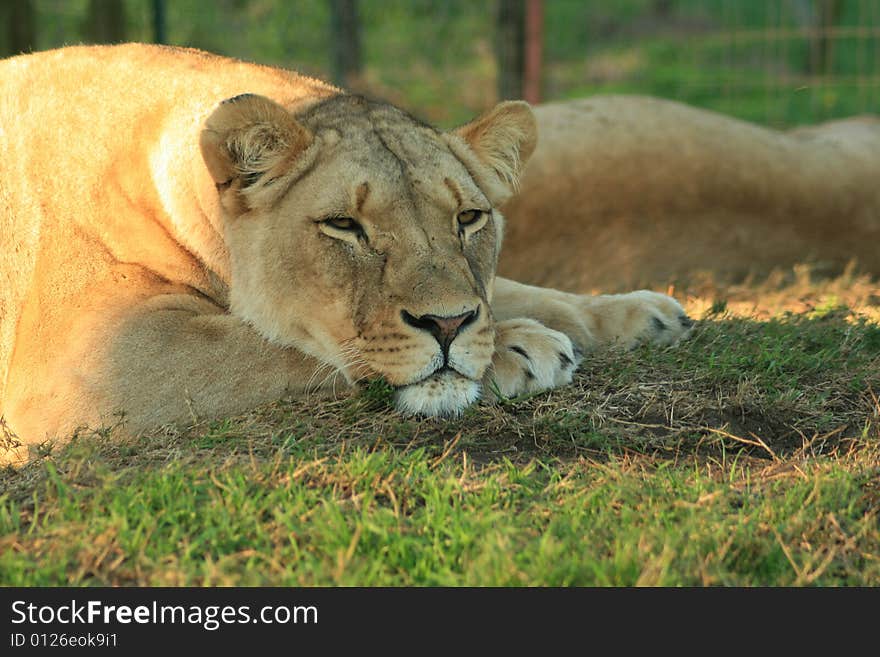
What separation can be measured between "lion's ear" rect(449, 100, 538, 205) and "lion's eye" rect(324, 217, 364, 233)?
64 cm

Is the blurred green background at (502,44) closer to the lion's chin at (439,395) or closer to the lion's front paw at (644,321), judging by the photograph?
the lion's front paw at (644,321)

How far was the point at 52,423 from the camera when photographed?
399 cm

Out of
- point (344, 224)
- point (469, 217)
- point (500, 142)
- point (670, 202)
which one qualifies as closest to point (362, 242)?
point (344, 224)

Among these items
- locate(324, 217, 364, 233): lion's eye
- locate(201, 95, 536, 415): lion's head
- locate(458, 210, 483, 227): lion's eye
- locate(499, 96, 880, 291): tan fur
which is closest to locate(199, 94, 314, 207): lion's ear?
locate(201, 95, 536, 415): lion's head

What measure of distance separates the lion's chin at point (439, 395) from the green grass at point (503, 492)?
1.9 inches

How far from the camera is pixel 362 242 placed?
3883 mm

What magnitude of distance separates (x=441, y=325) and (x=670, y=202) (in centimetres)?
382

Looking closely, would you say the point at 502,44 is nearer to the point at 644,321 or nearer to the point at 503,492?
the point at 644,321

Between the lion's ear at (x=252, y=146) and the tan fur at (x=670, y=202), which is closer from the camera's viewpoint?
the lion's ear at (x=252, y=146)

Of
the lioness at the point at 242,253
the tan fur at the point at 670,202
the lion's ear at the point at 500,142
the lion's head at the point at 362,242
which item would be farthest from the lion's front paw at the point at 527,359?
the tan fur at the point at 670,202

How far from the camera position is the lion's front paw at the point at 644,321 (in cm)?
463

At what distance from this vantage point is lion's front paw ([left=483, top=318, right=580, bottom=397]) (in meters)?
3.98
